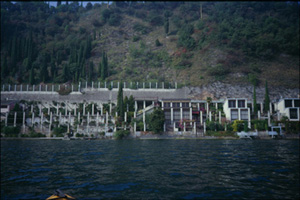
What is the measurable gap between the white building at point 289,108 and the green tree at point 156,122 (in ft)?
98.3

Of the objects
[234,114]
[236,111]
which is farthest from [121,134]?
[236,111]

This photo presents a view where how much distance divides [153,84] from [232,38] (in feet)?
165

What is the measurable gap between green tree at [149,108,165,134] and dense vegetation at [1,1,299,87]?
36.3m

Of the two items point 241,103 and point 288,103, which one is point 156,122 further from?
point 288,103

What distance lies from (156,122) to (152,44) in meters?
82.5

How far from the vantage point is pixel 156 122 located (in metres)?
47.0

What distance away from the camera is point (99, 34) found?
133875 mm

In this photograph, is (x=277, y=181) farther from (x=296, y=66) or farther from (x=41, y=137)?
(x=296, y=66)

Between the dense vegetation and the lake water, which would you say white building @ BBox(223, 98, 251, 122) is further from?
the lake water

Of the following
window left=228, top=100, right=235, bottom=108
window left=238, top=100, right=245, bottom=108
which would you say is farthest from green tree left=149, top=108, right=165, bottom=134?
window left=238, top=100, right=245, bottom=108

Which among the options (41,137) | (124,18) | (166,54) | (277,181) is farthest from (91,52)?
(277,181)

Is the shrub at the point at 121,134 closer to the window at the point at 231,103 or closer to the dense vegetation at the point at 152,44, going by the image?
the window at the point at 231,103

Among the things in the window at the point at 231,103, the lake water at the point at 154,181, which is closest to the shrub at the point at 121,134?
→ the window at the point at 231,103

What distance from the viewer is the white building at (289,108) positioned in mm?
52672
